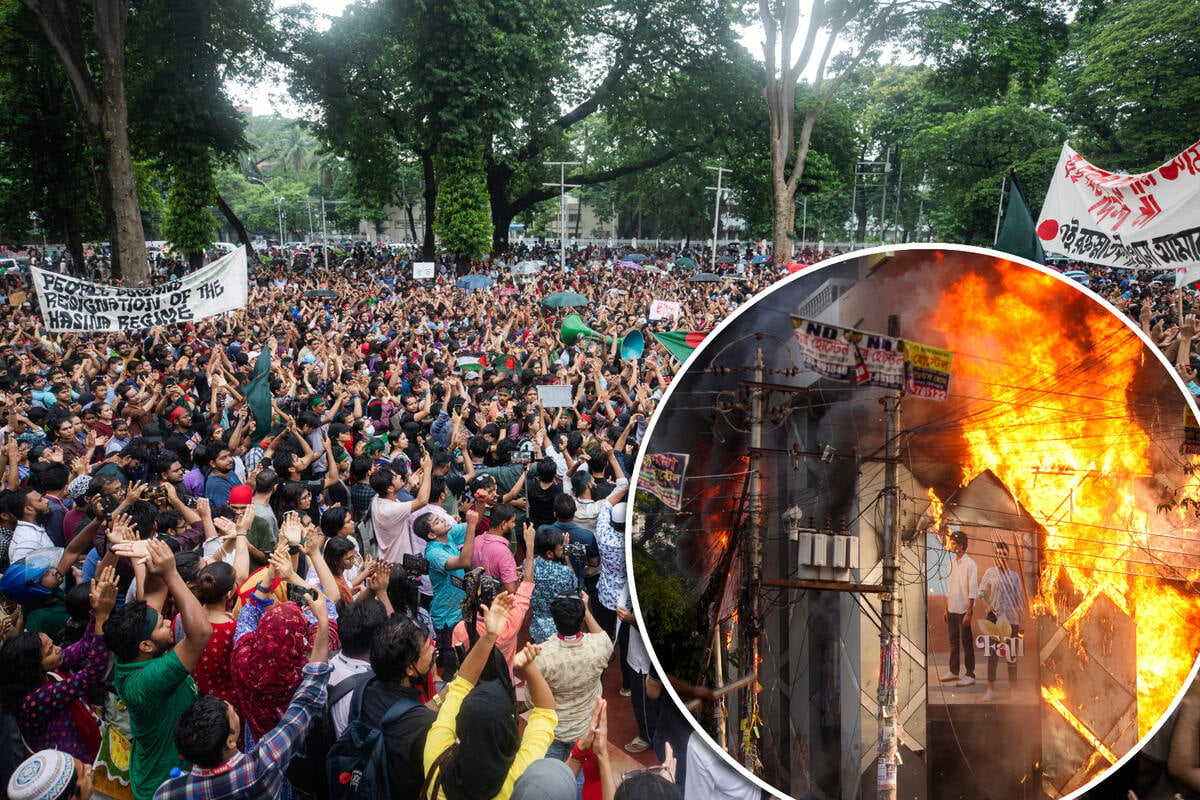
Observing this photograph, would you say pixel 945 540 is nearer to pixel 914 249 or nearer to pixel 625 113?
pixel 914 249

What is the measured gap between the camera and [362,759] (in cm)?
312

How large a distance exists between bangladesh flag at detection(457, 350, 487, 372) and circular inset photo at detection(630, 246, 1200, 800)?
33.4 feet

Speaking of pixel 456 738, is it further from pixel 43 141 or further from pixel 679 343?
pixel 43 141

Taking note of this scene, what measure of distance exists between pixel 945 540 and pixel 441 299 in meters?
19.8

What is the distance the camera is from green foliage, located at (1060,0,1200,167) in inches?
1258

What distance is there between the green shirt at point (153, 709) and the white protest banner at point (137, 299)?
27.3ft

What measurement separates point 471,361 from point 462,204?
19.3m

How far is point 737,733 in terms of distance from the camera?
161 cm

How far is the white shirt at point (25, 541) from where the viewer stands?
5.14 metres

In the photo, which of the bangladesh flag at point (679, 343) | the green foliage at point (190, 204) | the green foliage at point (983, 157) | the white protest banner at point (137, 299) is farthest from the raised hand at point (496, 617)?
the green foliage at point (983, 157)

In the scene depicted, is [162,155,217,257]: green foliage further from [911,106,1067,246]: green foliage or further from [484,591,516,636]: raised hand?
[911,106,1067,246]: green foliage

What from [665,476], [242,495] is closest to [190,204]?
[242,495]

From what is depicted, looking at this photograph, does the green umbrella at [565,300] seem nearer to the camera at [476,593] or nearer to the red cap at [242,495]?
the red cap at [242,495]

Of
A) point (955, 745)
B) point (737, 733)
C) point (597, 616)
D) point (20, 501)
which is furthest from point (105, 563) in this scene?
point (955, 745)
